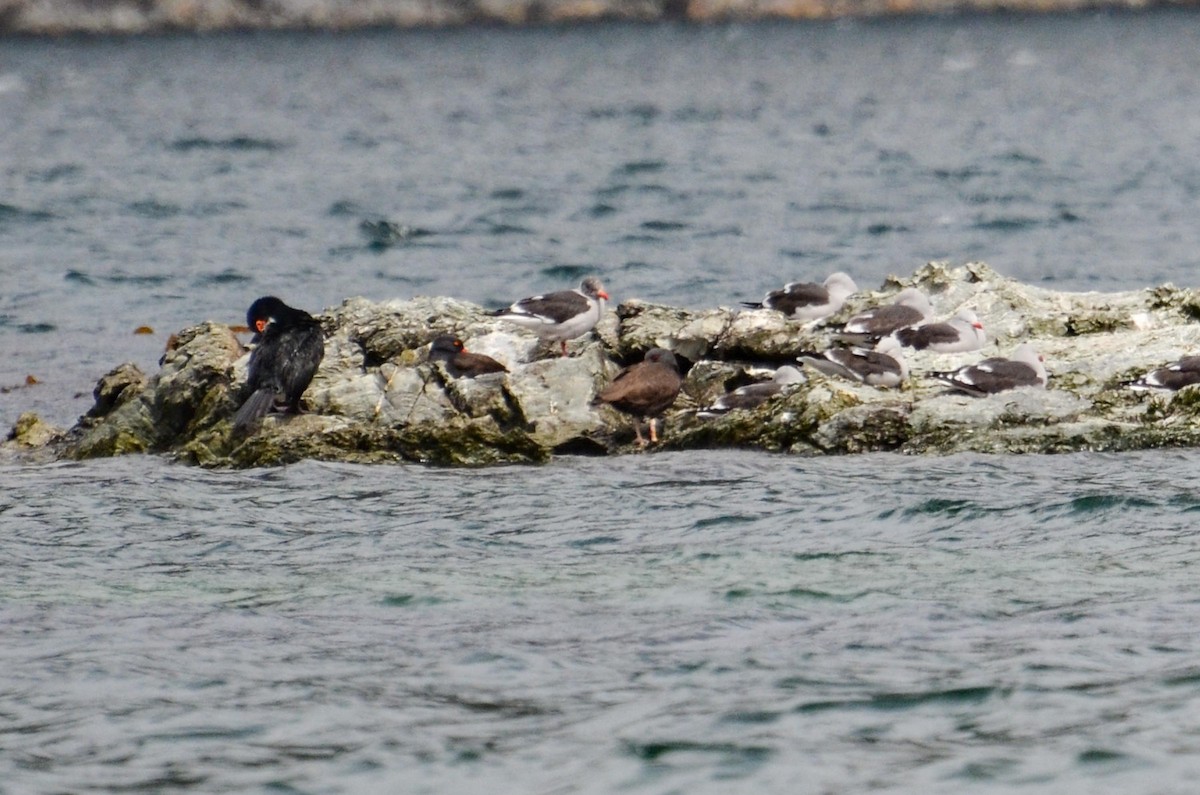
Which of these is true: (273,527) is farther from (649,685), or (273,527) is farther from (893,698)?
(893,698)

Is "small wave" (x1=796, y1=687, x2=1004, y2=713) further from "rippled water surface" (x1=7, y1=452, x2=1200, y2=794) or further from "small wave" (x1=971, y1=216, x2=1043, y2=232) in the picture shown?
"small wave" (x1=971, y1=216, x2=1043, y2=232)

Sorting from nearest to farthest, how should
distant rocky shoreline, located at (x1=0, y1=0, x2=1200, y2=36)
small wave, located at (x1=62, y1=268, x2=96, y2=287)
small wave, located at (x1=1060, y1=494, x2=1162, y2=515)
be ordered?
1. small wave, located at (x1=1060, y1=494, x2=1162, y2=515)
2. small wave, located at (x1=62, y1=268, x2=96, y2=287)
3. distant rocky shoreline, located at (x1=0, y1=0, x2=1200, y2=36)

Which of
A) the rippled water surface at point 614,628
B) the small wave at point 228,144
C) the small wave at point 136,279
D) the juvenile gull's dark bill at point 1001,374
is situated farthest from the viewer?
the small wave at point 228,144

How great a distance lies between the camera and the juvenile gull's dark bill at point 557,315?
14.5m

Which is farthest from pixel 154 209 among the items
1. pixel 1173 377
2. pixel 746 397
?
pixel 1173 377

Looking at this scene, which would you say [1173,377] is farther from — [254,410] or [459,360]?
[254,410]

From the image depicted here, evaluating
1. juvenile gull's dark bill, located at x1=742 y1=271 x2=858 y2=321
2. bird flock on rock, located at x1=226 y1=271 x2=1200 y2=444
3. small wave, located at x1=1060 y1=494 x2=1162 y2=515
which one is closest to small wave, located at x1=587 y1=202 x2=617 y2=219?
juvenile gull's dark bill, located at x1=742 y1=271 x2=858 y2=321

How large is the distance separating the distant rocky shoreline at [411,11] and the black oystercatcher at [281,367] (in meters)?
99.4

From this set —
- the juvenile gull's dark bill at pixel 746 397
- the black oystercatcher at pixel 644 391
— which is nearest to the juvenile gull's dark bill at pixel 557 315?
the black oystercatcher at pixel 644 391

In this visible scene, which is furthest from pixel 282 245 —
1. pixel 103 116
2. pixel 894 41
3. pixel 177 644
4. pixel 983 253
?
pixel 894 41

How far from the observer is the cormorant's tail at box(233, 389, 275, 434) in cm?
1327

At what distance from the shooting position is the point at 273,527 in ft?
36.9

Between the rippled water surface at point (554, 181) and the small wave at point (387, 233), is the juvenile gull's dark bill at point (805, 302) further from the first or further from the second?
the small wave at point (387, 233)

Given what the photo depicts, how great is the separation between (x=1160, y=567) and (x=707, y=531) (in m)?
2.60
